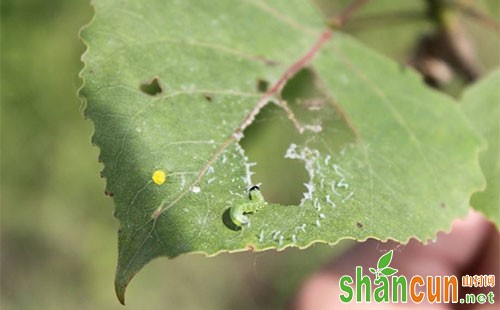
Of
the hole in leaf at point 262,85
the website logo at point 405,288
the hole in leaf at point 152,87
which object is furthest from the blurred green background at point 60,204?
the hole in leaf at point 152,87

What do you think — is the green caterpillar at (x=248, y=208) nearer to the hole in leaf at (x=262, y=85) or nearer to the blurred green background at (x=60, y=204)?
the hole in leaf at (x=262, y=85)

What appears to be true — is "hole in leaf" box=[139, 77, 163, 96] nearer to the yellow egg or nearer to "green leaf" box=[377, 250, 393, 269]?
the yellow egg

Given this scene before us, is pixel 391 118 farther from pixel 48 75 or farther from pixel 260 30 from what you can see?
pixel 48 75

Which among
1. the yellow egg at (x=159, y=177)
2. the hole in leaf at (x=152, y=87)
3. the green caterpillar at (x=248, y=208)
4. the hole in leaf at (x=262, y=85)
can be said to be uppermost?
the hole in leaf at (x=152, y=87)

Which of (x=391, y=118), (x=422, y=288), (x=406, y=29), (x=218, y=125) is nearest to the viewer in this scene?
(x=218, y=125)

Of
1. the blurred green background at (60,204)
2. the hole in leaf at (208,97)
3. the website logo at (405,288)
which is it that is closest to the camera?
the hole in leaf at (208,97)

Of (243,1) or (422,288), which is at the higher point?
(243,1)

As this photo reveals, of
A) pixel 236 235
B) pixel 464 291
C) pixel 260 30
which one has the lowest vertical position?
pixel 464 291

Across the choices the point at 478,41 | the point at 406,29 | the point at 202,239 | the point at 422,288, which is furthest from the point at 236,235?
the point at 478,41
